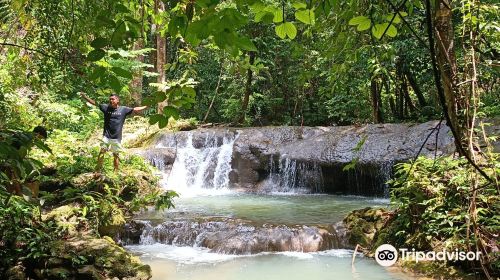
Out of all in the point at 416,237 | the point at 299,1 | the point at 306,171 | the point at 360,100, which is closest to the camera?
the point at 299,1

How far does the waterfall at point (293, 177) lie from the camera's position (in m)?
11.6

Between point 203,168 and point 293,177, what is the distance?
8.79 feet

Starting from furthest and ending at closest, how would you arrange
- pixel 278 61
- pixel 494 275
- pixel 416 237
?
1. pixel 278 61
2. pixel 416 237
3. pixel 494 275

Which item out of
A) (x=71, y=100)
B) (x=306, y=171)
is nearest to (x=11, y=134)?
(x=306, y=171)

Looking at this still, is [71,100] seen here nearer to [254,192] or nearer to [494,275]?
[254,192]

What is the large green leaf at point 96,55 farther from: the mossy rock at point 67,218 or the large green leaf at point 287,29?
the mossy rock at point 67,218

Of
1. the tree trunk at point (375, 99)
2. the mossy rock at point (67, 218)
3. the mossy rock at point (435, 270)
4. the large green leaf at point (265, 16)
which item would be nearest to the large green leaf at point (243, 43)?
the large green leaf at point (265, 16)

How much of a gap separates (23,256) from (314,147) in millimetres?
8636

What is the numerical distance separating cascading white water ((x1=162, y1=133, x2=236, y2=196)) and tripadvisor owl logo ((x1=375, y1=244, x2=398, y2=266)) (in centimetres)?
706

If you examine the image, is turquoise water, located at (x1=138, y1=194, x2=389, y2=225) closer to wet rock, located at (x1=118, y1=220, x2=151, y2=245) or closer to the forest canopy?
wet rock, located at (x1=118, y1=220, x2=151, y2=245)

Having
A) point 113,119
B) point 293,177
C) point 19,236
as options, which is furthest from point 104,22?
point 293,177

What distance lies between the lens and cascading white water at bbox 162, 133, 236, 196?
40.4 ft

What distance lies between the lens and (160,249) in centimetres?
613

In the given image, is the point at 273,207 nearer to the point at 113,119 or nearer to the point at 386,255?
the point at 113,119
